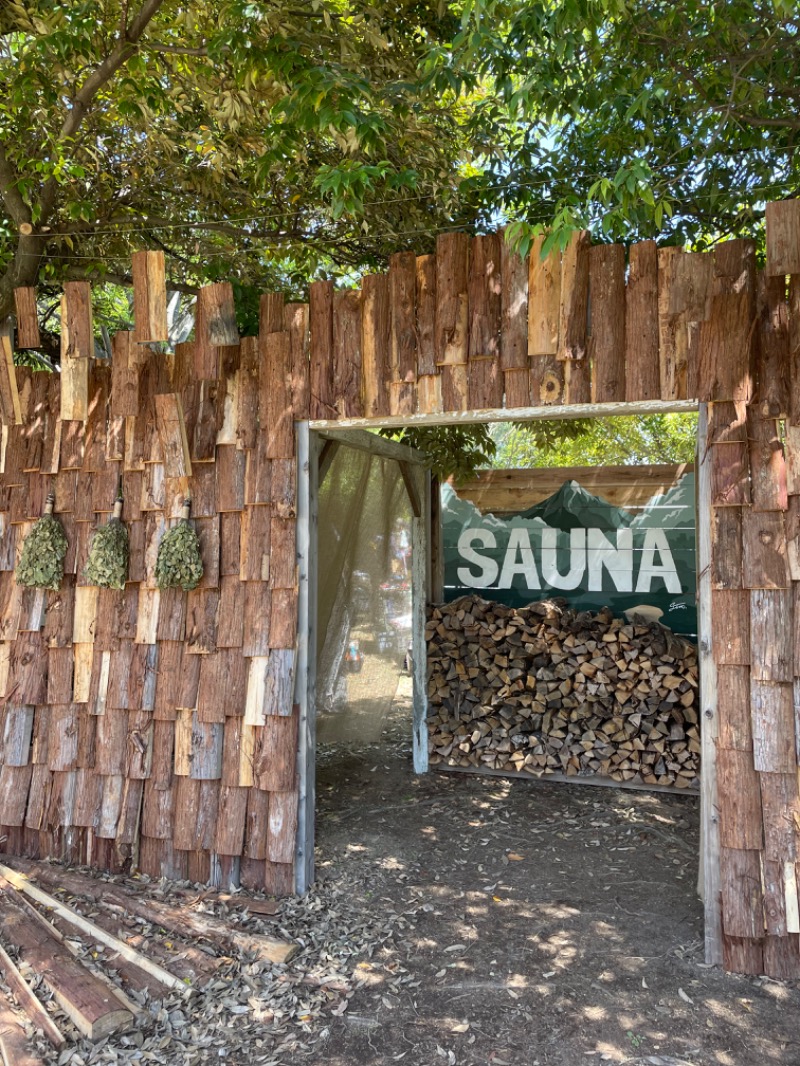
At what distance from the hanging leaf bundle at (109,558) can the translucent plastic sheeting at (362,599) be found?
1.86 meters

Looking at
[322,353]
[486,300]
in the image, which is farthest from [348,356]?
[486,300]

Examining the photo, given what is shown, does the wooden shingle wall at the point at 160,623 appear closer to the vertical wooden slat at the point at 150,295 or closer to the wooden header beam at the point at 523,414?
the vertical wooden slat at the point at 150,295

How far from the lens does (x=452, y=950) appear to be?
10.9ft

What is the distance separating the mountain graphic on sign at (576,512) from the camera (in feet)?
19.2

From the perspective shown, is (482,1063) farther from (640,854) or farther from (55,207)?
(55,207)

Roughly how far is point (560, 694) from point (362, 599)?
1.60 m

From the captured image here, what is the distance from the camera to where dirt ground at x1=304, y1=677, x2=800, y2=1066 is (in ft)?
8.79

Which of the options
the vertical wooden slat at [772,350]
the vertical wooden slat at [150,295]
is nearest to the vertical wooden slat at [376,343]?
the vertical wooden slat at [150,295]

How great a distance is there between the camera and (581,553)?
19.4ft

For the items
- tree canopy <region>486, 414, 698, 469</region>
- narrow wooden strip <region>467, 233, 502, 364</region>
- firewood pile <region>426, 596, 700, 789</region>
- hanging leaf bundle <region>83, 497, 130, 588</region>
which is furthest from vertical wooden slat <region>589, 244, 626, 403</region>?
tree canopy <region>486, 414, 698, 469</region>

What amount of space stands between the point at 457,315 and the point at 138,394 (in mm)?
1727

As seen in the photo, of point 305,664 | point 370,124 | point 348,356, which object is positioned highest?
point 370,124

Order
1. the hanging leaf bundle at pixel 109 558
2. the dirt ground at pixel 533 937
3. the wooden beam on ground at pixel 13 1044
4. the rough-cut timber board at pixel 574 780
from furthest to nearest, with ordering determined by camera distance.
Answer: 1. the rough-cut timber board at pixel 574 780
2. the hanging leaf bundle at pixel 109 558
3. the dirt ground at pixel 533 937
4. the wooden beam on ground at pixel 13 1044

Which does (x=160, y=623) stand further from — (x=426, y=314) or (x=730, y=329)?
(x=730, y=329)
